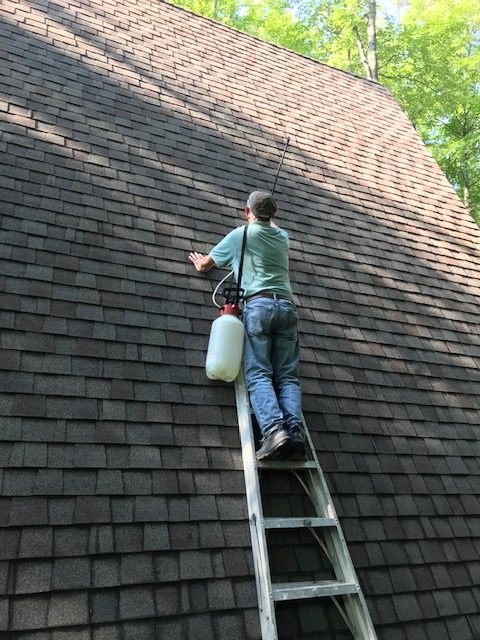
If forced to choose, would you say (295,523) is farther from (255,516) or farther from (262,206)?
(262,206)

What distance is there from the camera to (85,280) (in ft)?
9.73

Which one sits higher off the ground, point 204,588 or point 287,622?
point 204,588

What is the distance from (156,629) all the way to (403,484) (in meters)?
1.70

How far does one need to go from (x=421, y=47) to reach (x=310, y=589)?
15327mm

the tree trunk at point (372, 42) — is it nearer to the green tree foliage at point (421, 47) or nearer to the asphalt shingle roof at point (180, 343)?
the green tree foliage at point (421, 47)

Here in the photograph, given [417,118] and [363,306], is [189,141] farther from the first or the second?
[417,118]

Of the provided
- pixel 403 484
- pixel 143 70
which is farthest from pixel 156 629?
pixel 143 70

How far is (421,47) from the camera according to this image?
1374cm

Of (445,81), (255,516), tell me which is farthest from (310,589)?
(445,81)

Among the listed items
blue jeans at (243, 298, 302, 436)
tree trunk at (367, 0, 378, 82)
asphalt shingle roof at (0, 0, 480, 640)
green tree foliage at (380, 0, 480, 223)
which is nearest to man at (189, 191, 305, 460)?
blue jeans at (243, 298, 302, 436)

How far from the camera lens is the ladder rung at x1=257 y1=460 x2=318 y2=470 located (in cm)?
245

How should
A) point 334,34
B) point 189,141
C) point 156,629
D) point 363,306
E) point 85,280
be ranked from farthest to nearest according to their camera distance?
point 334,34
point 189,141
point 363,306
point 85,280
point 156,629

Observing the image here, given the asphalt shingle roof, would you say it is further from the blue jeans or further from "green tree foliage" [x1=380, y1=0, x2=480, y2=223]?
"green tree foliage" [x1=380, y1=0, x2=480, y2=223]

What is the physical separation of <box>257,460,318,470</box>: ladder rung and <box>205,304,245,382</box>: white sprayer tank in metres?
0.51
